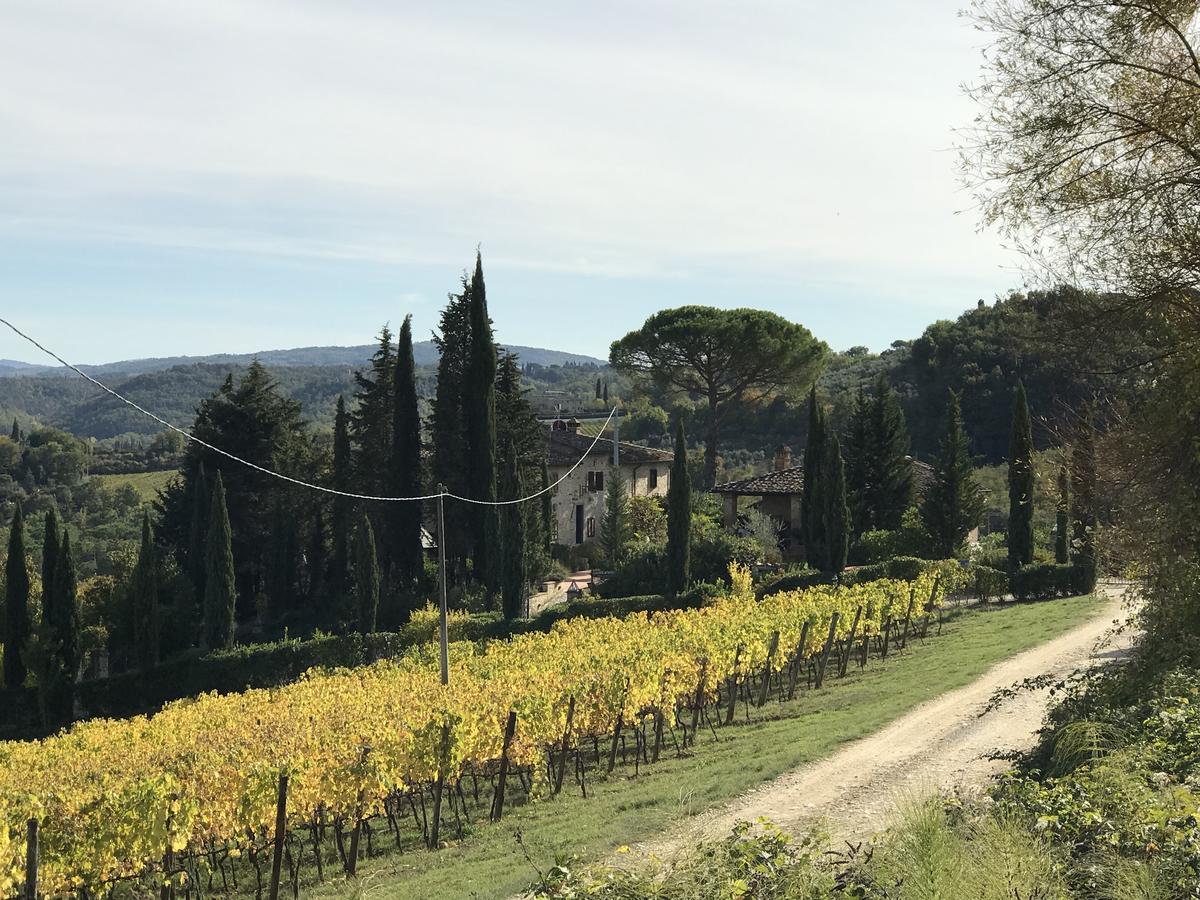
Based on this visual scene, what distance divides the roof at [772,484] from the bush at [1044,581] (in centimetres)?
1286

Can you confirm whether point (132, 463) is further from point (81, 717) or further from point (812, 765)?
point (812, 765)

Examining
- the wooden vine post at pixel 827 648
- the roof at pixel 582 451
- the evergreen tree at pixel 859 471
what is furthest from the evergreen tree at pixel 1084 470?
the roof at pixel 582 451

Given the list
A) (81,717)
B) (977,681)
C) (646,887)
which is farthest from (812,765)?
(81,717)

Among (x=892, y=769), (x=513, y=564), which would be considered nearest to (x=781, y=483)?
(x=513, y=564)

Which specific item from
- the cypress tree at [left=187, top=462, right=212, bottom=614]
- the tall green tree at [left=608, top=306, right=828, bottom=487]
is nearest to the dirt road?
the cypress tree at [left=187, top=462, right=212, bottom=614]

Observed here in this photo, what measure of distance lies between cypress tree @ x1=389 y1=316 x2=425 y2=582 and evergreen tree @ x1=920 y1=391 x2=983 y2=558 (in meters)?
18.6

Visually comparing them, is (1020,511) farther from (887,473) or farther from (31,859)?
(31,859)

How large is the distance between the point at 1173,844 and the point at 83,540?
6938 cm

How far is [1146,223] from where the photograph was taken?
1147cm

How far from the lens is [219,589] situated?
33.2 metres

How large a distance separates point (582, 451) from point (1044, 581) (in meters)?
25.4

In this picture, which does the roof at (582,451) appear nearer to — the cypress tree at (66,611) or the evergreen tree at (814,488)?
the evergreen tree at (814,488)

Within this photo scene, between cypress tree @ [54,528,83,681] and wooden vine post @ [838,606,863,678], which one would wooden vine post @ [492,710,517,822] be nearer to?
wooden vine post @ [838,606,863,678]

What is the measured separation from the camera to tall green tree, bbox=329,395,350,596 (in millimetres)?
39469
